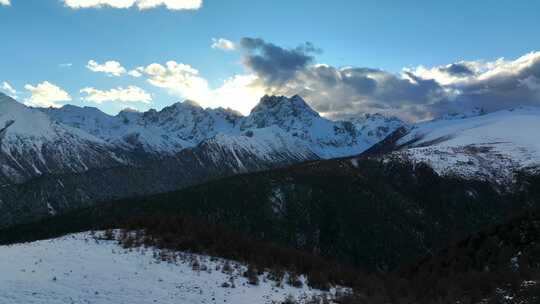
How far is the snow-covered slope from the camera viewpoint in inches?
986

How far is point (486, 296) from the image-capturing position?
2628cm

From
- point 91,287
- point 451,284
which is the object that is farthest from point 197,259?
point 451,284

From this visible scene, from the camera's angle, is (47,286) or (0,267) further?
(0,267)

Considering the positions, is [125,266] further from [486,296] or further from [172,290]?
[486,296]

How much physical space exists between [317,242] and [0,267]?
168 metres

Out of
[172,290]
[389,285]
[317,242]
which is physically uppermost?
[172,290]

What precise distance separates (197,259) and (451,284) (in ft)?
55.3

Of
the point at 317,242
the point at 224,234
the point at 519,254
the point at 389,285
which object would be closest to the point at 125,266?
the point at 224,234

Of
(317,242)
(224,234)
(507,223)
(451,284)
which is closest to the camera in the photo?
(451,284)

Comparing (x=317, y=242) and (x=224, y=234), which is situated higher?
(x=224, y=234)

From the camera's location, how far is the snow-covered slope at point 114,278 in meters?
25.0

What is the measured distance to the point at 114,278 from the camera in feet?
95.1

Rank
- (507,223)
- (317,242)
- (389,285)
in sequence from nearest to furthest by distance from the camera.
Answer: (389,285) < (507,223) < (317,242)

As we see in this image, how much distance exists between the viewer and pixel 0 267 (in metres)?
28.6
